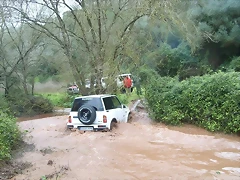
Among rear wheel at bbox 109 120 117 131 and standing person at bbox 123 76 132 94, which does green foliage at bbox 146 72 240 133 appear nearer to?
rear wheel at bbox 109 120 117 131

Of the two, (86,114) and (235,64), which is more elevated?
(235,64)

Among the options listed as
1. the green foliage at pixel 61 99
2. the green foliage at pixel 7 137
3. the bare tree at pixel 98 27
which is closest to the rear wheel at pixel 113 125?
the green foliage at pixel 7 137

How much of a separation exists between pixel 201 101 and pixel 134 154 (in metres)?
4.72

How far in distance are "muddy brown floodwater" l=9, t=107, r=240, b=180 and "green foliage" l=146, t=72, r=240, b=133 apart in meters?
0.47

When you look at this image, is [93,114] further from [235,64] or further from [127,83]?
[235,64]

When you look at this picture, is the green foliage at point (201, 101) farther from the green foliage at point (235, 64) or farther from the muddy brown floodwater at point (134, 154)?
the green foliage at point (235, 64)

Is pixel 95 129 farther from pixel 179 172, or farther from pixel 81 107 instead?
pixel 179 172

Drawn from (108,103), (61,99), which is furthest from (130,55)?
(61,99)

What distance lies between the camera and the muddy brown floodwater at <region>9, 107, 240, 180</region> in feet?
23.4

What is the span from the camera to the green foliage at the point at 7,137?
780 cm

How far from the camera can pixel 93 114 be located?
1108 centimetres

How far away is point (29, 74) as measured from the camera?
25109 millimetres

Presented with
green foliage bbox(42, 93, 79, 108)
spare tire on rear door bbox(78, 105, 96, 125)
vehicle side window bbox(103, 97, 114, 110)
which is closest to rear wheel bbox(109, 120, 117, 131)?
vehicle side window bbox(103, 97, 114, 110)

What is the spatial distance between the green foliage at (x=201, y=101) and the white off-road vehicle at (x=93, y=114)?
2728 mm
